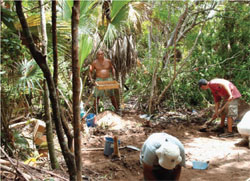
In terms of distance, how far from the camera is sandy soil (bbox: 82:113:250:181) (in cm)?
338

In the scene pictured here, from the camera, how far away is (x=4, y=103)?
2969 millimetres

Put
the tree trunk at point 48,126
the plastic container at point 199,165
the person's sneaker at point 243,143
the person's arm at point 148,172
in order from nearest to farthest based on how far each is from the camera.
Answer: the person's arm at point 148,172 → the tree trunk at point 48,126 → the plastic container at point 199,165 → the person's sneaker at point 243,143

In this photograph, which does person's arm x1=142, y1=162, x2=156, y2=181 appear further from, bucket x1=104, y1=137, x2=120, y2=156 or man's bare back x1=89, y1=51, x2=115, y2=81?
man's bare back x1=89, y1=51, x2=115, y2=81

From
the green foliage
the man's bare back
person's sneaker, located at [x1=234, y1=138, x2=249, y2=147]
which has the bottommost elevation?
person's sneaker, located at [x1=234, y1=138, x2=249, y2=147]

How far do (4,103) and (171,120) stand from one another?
4347 millimetres

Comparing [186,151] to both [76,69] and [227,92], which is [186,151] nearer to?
[227,92]

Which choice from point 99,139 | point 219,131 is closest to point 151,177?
point 99,139

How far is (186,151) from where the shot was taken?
4281mm

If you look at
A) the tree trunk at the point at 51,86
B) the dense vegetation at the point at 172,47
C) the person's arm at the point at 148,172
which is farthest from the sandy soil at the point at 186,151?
the tree trunk at the point at 51,86

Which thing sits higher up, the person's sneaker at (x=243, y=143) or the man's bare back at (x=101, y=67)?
the man's bare back at (x=101, y=67)

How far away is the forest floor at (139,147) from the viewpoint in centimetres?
333

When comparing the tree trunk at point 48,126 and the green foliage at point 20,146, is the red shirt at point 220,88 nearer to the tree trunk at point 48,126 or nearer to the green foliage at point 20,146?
the tree trunk at point 48,126

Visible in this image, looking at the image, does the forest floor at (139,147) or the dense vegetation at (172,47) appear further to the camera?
the dense vegetation at (172,47)

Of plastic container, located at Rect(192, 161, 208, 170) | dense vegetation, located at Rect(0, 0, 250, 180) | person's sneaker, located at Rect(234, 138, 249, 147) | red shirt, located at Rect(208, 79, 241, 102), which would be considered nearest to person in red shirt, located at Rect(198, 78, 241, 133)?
red shirt, located at Rect(208, 79, 241, 102)
